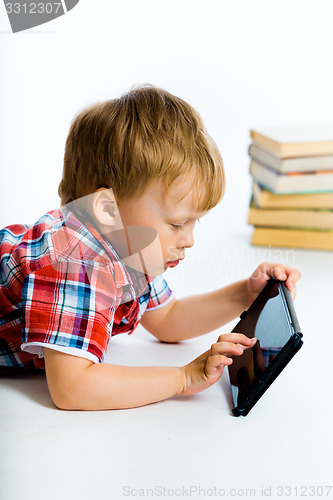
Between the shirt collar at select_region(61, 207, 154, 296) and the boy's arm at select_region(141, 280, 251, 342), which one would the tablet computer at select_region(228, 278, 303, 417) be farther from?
the shirt collar at select_region(61, 207, 154, 296)

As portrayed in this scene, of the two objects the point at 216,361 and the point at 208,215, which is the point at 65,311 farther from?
the point at 208,215

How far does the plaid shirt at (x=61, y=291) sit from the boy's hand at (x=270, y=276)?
18 cm

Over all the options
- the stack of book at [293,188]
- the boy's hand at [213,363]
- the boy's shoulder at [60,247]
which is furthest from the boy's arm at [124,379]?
the stack of book at [293,188]

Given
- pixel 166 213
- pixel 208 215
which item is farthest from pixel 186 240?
pixel 208 215

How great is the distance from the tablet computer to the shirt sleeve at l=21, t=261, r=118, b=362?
18cm

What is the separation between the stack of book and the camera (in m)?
1.35

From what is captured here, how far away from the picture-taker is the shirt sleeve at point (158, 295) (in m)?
0.96

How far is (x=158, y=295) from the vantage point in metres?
0.97

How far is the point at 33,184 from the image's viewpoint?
1.51 meters

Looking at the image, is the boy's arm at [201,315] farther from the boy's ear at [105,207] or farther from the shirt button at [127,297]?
the boy's ear at [105,207]

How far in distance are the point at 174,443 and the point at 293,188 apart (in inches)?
31.7

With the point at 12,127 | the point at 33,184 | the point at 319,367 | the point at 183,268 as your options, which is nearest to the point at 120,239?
the point at 319,367

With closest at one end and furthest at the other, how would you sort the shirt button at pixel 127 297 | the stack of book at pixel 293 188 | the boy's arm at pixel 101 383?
the boy's arm at pixel 101 383 < the shirt button at pixel 127 297 < the stack of book at pixel 293 188

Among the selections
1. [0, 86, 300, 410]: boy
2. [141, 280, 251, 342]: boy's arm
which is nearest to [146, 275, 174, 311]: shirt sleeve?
[141, 280, 251, 342]: boy's arm
